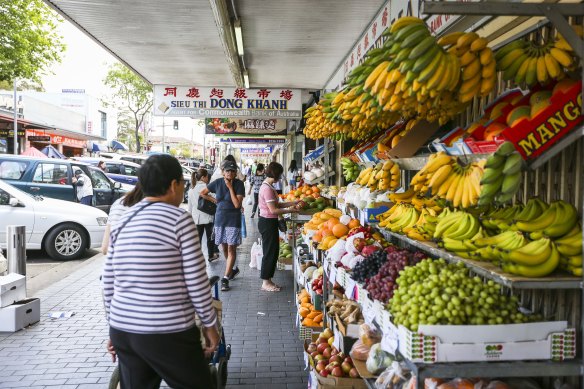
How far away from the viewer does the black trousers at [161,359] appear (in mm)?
2834

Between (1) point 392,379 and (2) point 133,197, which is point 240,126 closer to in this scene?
(2) point 133,197

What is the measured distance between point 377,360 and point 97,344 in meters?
3.56

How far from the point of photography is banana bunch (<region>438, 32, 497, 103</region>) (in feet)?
8.91

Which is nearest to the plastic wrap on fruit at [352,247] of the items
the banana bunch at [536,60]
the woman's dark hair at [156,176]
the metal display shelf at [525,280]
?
the metal display shelf at [525,280]

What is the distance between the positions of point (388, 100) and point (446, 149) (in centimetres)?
48

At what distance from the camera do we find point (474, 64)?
8.94 ft

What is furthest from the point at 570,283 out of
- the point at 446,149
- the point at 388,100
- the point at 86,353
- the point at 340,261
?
the point at 86,353

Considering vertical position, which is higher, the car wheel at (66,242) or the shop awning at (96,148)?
the shop awning at (96,148)

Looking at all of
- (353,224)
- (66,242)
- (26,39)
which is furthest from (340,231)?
(26,39)

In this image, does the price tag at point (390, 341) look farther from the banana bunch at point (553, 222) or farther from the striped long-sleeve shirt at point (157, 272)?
the striped long-sleeve shirt at point (157, 272)

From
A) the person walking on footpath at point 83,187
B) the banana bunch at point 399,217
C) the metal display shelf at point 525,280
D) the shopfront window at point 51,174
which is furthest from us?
the person walking on footpath at point 83,187

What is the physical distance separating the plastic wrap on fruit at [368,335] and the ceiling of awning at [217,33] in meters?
3.18

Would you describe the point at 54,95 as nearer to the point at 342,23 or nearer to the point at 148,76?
the point at 148,76

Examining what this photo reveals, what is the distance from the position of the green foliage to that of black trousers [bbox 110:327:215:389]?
1689cm
